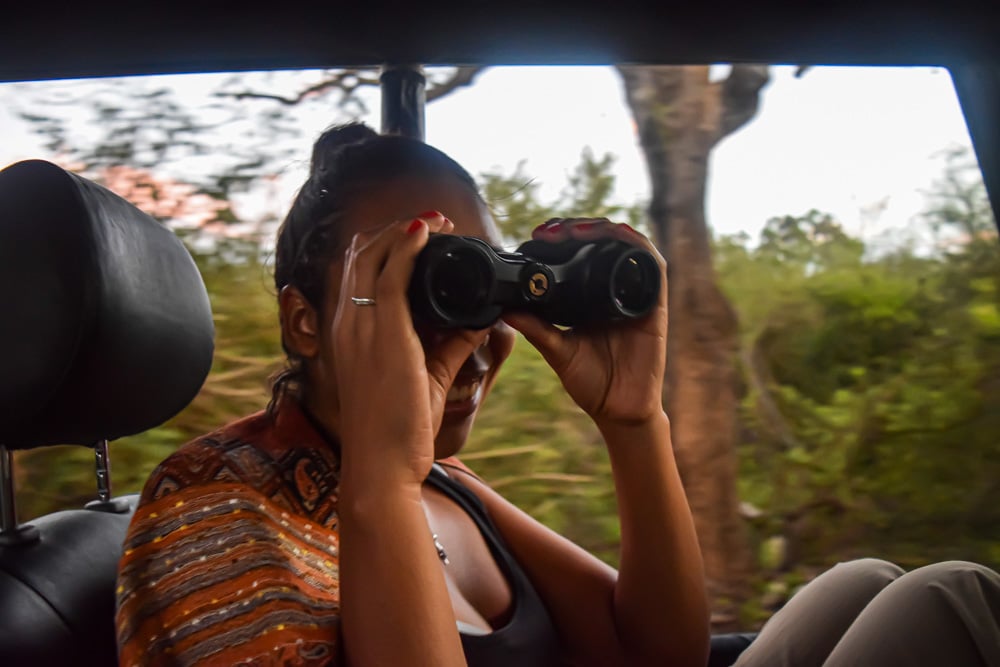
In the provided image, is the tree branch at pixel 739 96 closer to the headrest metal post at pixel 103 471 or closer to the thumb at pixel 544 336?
the thumb at pixel 544 336

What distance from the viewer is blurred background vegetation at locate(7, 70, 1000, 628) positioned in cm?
208

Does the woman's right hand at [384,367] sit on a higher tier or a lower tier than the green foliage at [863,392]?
higher

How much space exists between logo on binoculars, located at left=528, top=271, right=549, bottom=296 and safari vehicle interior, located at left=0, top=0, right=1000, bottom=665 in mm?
388

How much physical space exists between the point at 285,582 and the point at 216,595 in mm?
76

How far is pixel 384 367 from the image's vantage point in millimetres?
Answer: 1089

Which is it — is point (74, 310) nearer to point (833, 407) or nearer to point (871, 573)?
point (871, 573)

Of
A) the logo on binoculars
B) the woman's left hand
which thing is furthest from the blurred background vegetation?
the logo on binoculars

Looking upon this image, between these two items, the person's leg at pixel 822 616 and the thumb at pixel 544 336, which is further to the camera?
the person's leg at pixel 822 616

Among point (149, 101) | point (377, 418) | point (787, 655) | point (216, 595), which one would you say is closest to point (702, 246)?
point (787, 655)

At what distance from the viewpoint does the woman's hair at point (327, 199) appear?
51.8 inches

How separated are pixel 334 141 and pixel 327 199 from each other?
144 mm

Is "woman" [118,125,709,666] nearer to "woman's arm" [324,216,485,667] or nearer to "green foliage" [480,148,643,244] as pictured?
"woman's arm" [324,216,485,667]

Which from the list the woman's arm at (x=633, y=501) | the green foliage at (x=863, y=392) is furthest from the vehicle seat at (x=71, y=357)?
the green foliage at (x=863, y=392)

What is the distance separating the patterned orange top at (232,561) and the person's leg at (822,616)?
0.70 metres
